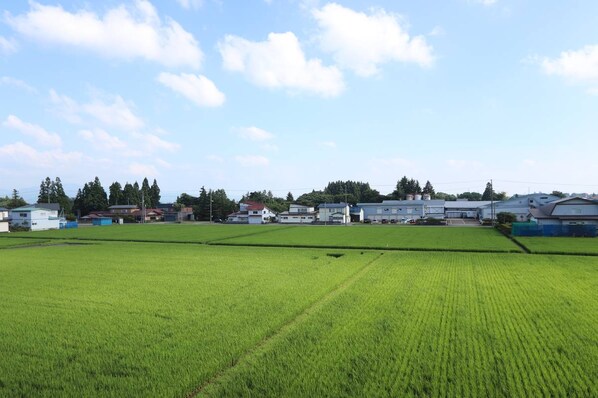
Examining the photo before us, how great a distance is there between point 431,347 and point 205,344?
5.18 m

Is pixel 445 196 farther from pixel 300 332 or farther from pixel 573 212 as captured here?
pixel 300 332

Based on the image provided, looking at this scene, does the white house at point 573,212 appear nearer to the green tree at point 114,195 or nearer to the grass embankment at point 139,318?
the grass embankment at point 139,318

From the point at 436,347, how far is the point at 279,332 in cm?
382

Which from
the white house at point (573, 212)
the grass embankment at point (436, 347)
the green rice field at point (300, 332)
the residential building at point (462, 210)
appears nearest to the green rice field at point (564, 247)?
the green rice field at point (300, 332)

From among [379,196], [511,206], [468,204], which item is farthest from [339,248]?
[379,196]

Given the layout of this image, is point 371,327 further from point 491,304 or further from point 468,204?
point 468,204

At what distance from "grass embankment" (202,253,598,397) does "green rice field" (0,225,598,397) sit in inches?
1.5

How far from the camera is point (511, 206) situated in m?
71.7

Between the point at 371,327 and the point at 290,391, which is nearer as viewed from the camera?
the point at 290,391

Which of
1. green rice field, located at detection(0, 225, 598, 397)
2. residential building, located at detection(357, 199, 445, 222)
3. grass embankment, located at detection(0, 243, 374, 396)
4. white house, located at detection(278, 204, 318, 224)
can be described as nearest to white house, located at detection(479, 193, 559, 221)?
residential building, located at detection(357, 199, 445, 222)

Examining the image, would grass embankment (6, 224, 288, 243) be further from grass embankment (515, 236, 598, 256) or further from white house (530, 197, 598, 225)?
white house (530, 197, 598, 225)

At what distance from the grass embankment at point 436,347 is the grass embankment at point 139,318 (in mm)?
1050

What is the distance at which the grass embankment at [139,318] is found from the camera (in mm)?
7023

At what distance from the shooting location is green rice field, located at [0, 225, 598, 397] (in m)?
6.76
